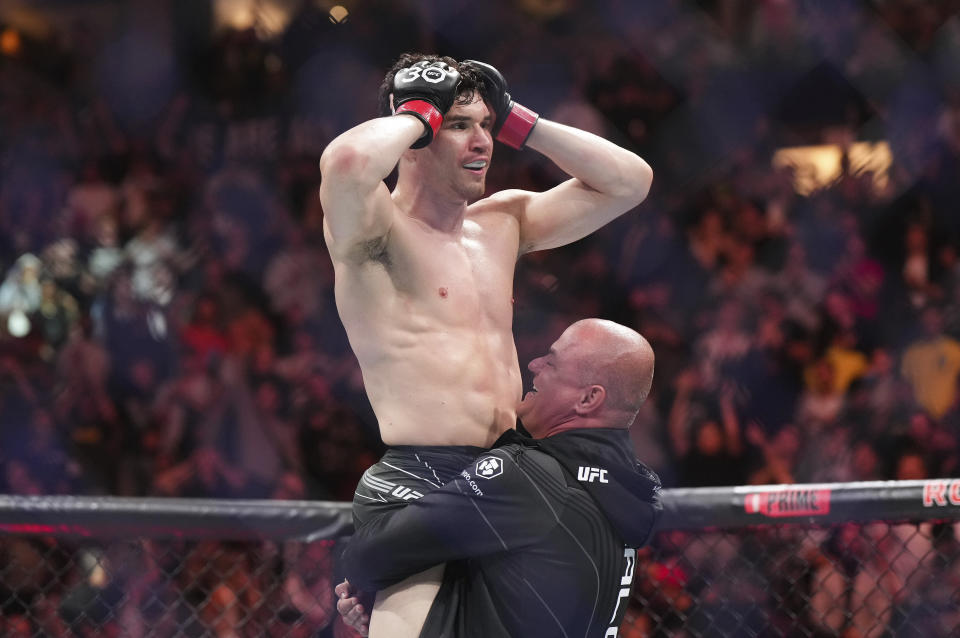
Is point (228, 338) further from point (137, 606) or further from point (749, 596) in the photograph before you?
point (749, 596)

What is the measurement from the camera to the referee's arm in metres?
1.56

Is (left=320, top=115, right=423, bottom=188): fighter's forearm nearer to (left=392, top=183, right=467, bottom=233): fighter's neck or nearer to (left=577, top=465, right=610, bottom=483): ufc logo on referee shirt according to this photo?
(left=392, top=183, right=467, bottom=233): fighter's neck

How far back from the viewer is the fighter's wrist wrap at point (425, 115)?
64.0 inches

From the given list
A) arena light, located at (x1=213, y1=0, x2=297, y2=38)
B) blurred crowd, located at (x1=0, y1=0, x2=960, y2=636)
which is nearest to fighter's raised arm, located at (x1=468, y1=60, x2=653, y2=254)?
blurred crowd, located at (x1=0, y1=0, x2=960, y2=636)

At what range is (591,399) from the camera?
5.53ft

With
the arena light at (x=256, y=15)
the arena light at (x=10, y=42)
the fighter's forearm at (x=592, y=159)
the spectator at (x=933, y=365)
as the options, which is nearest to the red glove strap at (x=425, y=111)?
the fighter's forearm at (x=592, y=159)

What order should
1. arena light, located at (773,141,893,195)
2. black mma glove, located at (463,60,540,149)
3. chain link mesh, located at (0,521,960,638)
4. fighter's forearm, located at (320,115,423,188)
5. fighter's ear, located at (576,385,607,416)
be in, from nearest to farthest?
fighter's forearm, located at (320,115,423,188), fighter's ear, located at (576,385,607,416), black mma glove, located at (463,60,540,149), chain link mesh, located at (0,521,960,638), arena light, located at (773,141,893,195)

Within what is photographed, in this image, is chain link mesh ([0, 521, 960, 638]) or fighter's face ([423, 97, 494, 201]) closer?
fighter's face ([423, 97, 494, 201])

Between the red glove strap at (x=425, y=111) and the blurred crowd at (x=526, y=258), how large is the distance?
2.16m

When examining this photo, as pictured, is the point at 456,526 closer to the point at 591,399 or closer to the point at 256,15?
the point at 591,399

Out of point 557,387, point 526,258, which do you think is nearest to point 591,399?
point 557,387

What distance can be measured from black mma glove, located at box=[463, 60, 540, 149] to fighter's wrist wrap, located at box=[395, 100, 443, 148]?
0.19 metres

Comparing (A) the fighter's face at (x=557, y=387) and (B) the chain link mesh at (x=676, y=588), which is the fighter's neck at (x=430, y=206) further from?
(B) the chain link mesh at (x=676, y=588)

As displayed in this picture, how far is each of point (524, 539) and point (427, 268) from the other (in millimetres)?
477
